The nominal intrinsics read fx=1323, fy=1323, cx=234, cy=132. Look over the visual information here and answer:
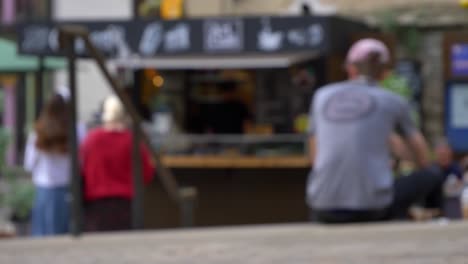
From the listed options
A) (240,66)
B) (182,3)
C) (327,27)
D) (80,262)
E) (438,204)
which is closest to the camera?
(80,262)

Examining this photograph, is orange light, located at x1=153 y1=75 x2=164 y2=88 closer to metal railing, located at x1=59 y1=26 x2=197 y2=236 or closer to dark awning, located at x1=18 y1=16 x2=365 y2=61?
dark awning, located at x1=18 y1=16 x2=365 y2=61

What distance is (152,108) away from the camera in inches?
675

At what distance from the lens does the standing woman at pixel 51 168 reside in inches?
341

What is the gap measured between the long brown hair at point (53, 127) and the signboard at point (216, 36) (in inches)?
233

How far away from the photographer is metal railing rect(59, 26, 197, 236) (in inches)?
281

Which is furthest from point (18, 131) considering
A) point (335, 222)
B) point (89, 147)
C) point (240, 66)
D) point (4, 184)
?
point (335, 222)

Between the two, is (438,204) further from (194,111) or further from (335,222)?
(194,111)

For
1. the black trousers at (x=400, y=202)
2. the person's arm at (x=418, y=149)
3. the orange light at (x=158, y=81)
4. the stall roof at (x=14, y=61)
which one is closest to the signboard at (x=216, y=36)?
the stall roof at (x=14, y=61)

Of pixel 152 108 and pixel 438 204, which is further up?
pixel 438 204

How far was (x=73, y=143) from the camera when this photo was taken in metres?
7.14

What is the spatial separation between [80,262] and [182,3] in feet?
42.5

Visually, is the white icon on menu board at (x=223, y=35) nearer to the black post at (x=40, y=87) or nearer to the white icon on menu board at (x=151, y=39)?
the white icon on menu board at (x=151, y=39)

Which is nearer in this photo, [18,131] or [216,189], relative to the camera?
[216,189]

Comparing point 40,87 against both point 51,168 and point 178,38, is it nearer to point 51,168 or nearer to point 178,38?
point 178,38
